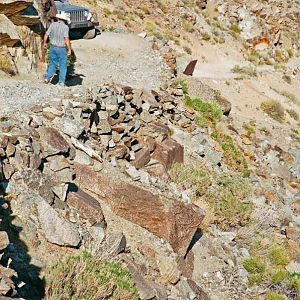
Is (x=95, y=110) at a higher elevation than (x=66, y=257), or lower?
lower

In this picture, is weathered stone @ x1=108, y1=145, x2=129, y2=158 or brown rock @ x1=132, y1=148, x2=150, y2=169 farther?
brown rock @ x1=132, y1=148, x2=150, y2=169

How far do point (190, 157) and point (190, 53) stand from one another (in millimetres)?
18797

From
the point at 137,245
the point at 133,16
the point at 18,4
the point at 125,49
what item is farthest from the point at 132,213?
the point at 133,16

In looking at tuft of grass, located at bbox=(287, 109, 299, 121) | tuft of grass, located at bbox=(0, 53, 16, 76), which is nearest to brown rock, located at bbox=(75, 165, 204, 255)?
A: tuft of grass, located at bbox=(0, 53, 16, 76)

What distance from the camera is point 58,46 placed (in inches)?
542

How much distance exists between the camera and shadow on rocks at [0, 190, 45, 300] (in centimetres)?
645

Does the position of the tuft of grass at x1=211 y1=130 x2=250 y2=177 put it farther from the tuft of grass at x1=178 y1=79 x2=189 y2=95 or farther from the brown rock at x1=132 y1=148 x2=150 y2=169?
the brown rock at x1=132 y1=148 x2=150 y2=169

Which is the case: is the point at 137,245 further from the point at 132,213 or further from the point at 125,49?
the point at 125,49

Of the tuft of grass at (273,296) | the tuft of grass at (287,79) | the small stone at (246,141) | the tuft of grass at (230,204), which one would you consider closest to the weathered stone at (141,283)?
the tuft of grass at (273,296)

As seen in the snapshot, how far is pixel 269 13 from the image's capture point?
4481 cm

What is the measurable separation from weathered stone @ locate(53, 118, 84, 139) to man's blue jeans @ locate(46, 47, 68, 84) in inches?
110

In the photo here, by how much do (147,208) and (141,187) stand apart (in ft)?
1.62

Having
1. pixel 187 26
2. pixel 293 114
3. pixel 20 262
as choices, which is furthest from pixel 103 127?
pixel 187 26

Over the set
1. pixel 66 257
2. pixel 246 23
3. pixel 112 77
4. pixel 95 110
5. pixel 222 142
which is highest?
pixel 66 257
